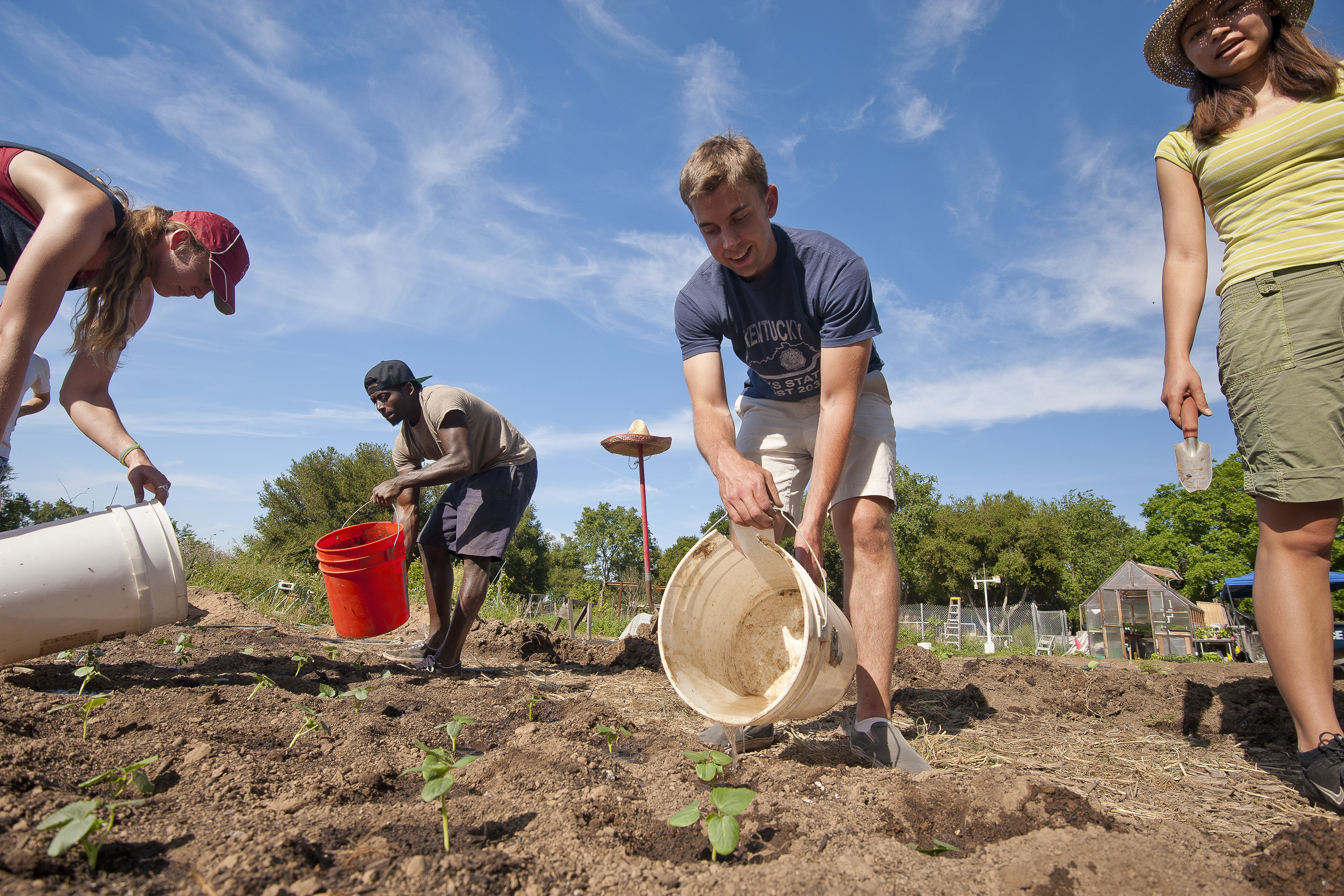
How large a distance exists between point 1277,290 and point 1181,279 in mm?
233

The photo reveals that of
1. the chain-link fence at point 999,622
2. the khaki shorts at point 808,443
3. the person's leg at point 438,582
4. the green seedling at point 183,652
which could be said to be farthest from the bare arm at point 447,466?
the chain-link fence at point 999,622

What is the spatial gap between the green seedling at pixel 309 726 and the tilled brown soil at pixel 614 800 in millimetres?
34

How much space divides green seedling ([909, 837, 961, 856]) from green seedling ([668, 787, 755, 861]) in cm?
35

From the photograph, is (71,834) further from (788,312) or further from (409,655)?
(409,655)

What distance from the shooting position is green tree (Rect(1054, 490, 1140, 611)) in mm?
34719

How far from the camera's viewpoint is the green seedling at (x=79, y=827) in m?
0.89

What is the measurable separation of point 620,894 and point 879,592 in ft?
4.44

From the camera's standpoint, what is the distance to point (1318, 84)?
163 centimetres

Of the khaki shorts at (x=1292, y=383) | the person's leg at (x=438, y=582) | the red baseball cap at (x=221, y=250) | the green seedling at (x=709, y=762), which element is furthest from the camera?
the person's leg at (x=438, y=582)

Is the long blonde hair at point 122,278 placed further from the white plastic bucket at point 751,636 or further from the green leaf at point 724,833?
the green leaf at point 724,833

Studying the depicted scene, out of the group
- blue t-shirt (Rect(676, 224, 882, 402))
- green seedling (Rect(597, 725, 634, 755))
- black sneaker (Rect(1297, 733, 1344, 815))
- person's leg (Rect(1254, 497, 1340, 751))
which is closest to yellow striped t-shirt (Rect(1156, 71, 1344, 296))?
person's leg (Rect(1254, 497, 1340, 751))

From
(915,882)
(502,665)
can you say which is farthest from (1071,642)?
(915,882)

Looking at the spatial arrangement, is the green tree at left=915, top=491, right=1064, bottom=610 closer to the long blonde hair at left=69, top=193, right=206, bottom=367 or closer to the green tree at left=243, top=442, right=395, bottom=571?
the green tree at left=243, top=442, right=395, bottom=571

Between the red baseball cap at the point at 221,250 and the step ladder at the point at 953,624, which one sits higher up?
the red baseball cap at the point at 221,250
